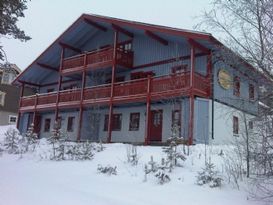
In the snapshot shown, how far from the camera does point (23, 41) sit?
17.2 m

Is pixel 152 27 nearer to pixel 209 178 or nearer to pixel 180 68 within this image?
pixel 180 68

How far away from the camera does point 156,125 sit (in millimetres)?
24078

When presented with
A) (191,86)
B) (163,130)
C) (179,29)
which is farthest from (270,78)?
(163,130)

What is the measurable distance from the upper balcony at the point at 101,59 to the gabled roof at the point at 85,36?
163cm

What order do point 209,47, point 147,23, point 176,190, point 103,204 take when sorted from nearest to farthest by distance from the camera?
point 103,204 < point 176,190 < point 209,47 < point 147,23

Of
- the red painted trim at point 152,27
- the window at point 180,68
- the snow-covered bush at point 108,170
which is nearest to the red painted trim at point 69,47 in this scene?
the red painted trim at point 152,27

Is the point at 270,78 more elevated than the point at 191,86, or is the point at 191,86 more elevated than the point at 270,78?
the point at 191,86

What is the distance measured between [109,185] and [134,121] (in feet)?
42.9

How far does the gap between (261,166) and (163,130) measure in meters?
13.4

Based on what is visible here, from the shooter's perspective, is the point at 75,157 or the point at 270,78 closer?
the point at 270,78

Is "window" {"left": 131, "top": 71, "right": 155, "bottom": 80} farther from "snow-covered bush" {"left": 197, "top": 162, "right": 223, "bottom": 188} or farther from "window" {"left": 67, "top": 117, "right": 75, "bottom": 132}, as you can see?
"snow-covered bush" {"left": 197, "top": 162, "right": 223, "bottom": 188}

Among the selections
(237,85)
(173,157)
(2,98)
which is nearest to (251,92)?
(237,85)

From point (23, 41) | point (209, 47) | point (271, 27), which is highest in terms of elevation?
point (209, 47)

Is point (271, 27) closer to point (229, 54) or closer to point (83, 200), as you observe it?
point (229, 54)
